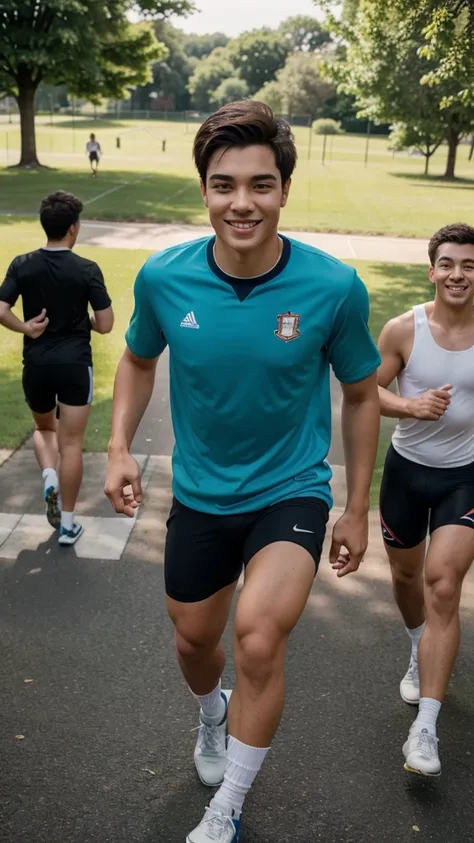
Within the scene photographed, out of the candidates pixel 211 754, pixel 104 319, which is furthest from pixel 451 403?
pixel 104 319

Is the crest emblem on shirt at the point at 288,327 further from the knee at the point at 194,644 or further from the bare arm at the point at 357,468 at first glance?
the knee at the point at 194,644

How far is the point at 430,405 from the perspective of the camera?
372 cm

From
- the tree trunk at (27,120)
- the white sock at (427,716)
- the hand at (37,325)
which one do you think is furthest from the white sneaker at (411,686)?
the tree trunk at (27,120)

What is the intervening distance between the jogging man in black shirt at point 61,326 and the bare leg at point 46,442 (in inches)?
4.4

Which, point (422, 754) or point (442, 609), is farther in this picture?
point (442, 609)

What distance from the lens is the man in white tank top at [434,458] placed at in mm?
3627

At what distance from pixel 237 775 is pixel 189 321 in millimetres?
1423

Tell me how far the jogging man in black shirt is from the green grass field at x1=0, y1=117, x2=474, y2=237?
648 inches

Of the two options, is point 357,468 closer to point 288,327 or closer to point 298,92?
point 288,327

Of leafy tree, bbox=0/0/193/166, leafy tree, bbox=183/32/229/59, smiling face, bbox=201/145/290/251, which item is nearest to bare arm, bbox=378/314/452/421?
smiling face, bbox=201/145/290/251

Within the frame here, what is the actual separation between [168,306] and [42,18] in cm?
3743

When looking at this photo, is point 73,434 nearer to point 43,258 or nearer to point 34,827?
point 43,258

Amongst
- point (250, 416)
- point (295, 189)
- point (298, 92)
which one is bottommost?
point (298, 92)

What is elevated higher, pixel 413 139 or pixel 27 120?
pixel 27 120
